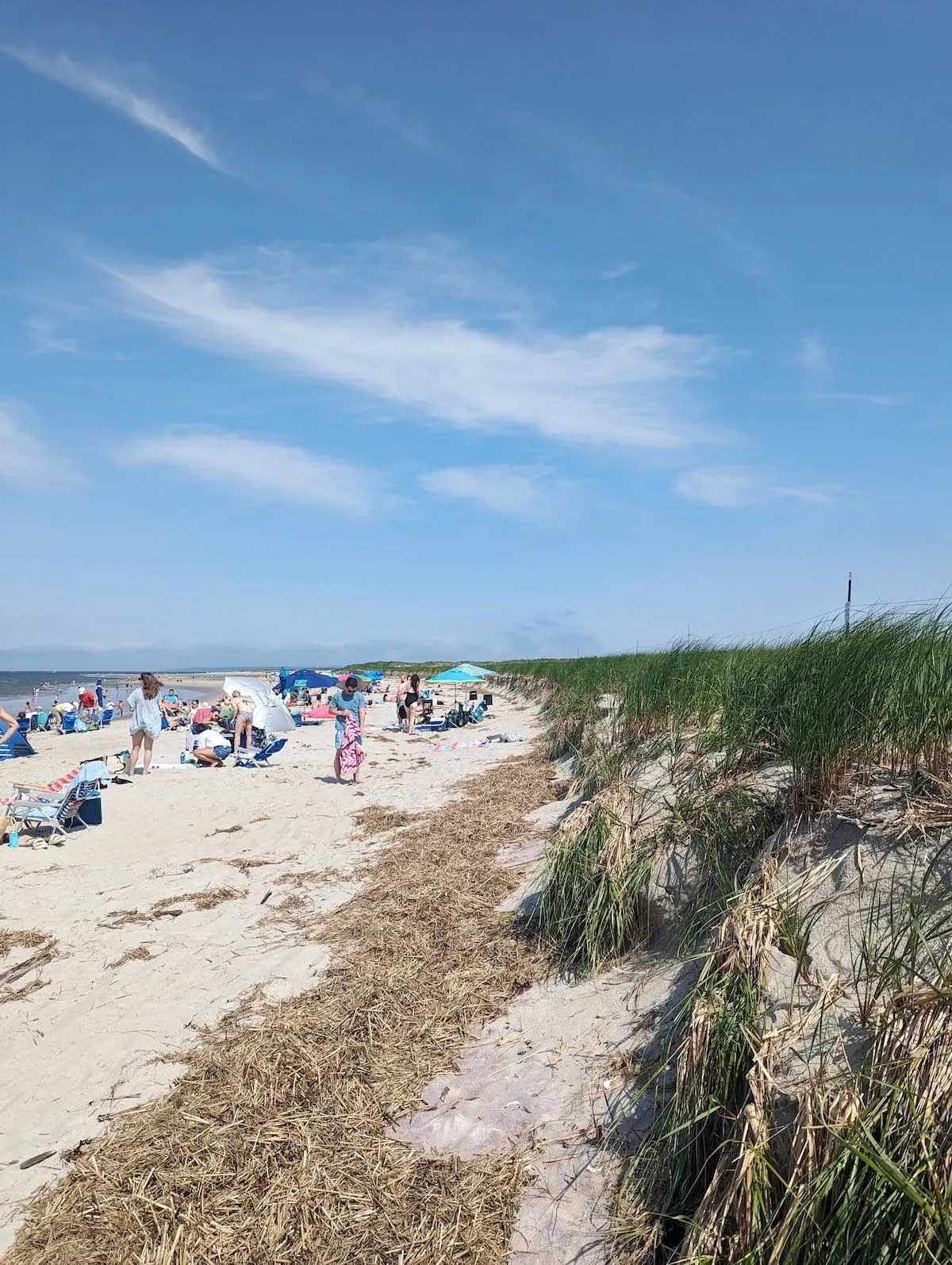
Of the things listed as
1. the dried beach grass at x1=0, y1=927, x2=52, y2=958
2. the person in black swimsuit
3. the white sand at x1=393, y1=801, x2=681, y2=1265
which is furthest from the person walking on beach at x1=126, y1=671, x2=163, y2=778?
the white sand at x1=393, y1=801, x2=681, y2=1265

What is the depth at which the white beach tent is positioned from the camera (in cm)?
1900

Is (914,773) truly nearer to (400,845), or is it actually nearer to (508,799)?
(400,845)

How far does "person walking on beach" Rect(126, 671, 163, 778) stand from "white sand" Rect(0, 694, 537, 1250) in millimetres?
525

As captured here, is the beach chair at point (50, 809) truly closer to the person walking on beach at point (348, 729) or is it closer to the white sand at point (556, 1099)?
the person walking on beach at point (348, 729)

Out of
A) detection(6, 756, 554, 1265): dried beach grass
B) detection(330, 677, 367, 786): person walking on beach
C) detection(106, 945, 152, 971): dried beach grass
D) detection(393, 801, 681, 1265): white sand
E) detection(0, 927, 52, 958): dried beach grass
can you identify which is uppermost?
detection(330, 677, 367, 786): person walking on beach

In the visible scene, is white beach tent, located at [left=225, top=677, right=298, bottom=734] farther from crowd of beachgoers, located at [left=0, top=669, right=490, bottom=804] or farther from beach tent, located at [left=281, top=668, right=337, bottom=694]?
beach tent, located at [left=281, top=668, right=337, bottom=694]

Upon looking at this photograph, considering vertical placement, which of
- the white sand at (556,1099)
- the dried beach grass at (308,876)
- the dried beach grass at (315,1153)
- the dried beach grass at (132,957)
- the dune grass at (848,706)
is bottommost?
the dried beach grass at (132,957)

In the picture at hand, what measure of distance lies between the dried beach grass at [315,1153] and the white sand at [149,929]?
0.97 feet

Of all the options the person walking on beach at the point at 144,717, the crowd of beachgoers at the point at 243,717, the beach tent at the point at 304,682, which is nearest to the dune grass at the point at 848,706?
the crowd of beachgoers at the point at 243,717

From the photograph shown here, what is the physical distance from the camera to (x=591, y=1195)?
8.80 feet

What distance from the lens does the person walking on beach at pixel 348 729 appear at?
463 inches

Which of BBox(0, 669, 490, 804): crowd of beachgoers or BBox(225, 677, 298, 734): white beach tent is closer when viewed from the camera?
BBox(0, 669, 490, 804): crowd of beachgoers

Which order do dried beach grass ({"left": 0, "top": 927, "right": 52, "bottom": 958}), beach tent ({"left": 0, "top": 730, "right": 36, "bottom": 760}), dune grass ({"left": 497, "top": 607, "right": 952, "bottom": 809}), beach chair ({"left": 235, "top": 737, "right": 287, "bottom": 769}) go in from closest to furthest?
dune grass ({"left": 497, "top": 607, "right": 952, "bottom": 809}), dried beach grass ({"left": 0, "top": 927, "right": 52, "bottom": 958}), beach chair ({"left": 235, "top": 737, "right": 287, "bottom": 769}), beach tent ({"left": 0, "top": 730, "right": 36, "bottom": 760})

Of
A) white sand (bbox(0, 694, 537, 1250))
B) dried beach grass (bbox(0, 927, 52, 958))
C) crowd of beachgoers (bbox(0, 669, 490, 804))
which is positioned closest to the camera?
white sand (bbox(0, 694, 537, 1250))
